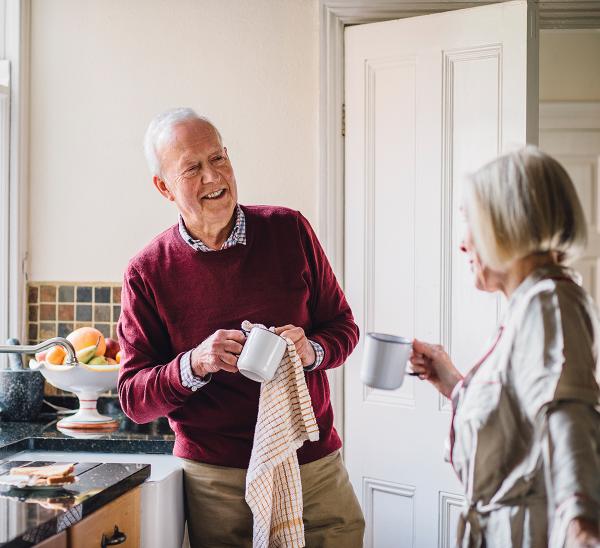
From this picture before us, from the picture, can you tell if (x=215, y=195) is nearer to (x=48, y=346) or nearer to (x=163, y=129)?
(x=163, y=129)

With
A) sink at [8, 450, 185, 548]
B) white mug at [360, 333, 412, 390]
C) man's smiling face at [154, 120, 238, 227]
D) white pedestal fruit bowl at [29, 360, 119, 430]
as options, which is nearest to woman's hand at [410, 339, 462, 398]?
white mug at [360, 333, 412, 390]

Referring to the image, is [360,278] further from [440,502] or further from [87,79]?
[87,79]

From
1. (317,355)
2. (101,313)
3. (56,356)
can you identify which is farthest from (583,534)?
(101,313)

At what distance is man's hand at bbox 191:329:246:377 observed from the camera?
5.91ft

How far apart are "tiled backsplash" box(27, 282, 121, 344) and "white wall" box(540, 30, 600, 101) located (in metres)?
2.57

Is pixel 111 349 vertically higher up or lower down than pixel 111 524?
higher up

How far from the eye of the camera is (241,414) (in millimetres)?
2004

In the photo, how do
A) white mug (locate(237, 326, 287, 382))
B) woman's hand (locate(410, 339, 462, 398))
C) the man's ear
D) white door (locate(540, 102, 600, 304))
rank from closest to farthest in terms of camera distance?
woman's hand (locate(410, 339, 462, 398)), white mug (locate(237, 326, 287, 382)), the man's ear, white door (locate(540, 102, 600, 304))

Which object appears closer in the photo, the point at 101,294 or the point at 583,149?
the point at 101,294

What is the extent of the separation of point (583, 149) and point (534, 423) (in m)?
3.35

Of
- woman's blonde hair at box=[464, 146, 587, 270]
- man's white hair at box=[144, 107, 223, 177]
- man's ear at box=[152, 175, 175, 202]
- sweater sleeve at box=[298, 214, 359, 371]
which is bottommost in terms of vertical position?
sweater sleeve at box=[298, 214, 359, 371]

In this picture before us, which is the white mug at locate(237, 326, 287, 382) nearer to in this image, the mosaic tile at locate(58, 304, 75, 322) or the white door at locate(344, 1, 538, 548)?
the white door at locate(344, 1, 538, 548)

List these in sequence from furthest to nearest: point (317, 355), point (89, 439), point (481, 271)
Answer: point (89, 439), point (317, 355), point (481, 271)

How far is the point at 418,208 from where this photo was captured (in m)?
2.69
